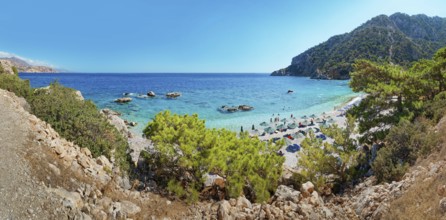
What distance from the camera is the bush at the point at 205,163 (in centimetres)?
1291

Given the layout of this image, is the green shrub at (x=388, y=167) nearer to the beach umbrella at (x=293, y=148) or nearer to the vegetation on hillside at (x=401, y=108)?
the vegetation on hillside at (x=401, y=108)

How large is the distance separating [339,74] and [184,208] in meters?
140

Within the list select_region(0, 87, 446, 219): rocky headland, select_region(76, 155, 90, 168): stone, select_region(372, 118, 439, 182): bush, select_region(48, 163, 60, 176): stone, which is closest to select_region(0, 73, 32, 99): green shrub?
select_region(0, 87, 446, 219): rocky headland

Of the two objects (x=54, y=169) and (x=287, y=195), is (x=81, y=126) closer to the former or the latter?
(x=54, y=169)

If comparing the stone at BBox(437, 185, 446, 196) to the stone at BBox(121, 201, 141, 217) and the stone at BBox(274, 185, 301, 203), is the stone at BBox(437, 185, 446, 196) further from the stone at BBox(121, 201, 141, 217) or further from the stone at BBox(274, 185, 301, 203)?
the stone at BBox(121, 201, 141, 217)

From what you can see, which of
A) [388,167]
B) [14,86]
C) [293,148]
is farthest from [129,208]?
[293,148]

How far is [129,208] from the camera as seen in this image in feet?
34.0

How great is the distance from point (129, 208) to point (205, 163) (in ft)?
12.5

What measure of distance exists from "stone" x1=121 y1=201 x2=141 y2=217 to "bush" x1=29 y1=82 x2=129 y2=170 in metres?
3.26

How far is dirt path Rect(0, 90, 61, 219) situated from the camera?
309 inches

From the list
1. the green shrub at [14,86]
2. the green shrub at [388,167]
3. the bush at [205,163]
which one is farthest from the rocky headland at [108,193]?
the green shrub at [14,86]

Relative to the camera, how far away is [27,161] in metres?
9.45

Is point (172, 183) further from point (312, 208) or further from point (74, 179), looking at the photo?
point (312, 208)

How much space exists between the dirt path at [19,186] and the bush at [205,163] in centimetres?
498
